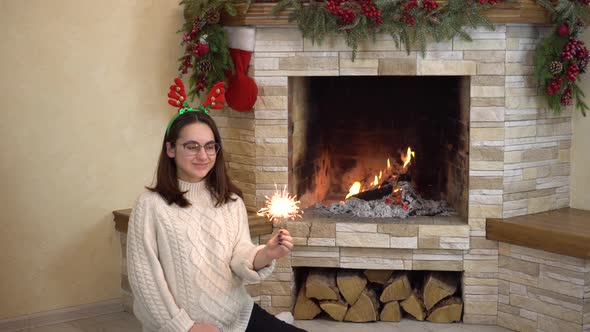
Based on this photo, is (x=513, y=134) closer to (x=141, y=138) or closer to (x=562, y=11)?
(x=562, y=11)

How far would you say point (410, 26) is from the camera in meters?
3.17

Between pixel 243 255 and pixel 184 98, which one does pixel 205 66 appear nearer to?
pixel 184 98

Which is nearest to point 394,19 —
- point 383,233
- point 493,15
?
point 493,15

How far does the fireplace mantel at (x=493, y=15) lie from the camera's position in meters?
3.14

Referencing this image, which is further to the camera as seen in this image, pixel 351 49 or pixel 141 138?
pixel 141 138

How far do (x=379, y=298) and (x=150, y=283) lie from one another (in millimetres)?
1491

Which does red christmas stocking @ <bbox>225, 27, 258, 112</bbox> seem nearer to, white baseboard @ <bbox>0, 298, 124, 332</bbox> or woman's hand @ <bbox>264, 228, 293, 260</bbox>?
white baseboard @ <bbox>0, 298, 124, 332</bbox>

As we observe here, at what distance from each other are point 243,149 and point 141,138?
0.45m

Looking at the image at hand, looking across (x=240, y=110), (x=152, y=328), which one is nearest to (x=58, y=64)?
(x=240, y=110)

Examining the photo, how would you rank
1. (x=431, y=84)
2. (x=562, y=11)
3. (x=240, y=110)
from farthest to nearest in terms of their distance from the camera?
(x=431, y=84) < (x=240, y=110) < (x=562, y=11)

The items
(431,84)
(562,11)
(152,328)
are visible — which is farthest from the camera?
(431,84)

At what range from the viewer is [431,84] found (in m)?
3.72

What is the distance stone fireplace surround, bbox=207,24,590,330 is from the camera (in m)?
3.24

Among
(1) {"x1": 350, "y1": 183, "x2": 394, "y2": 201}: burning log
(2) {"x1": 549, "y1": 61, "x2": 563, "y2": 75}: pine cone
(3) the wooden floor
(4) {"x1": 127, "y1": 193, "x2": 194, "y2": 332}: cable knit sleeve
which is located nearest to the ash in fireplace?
(1) {"x1": 350, "y1": 183, "x2": 394, "y2": 201}: burning log
